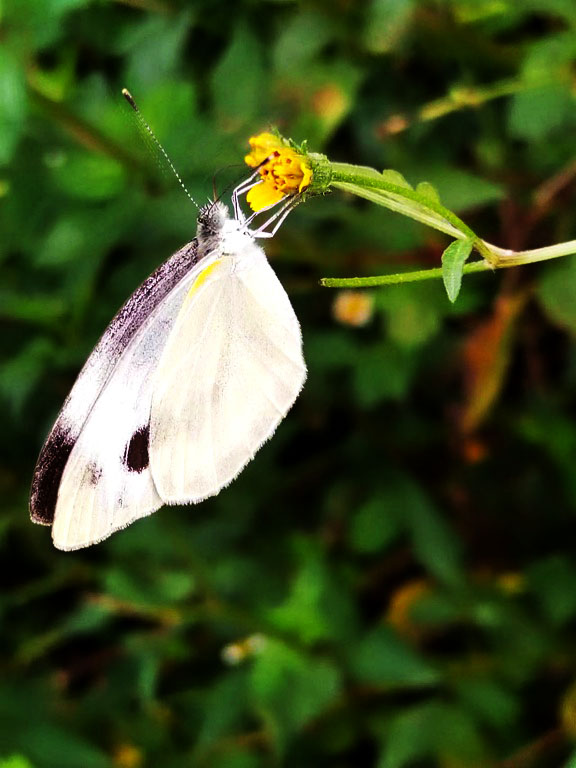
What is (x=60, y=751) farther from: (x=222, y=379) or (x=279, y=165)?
(x=279, y=165)

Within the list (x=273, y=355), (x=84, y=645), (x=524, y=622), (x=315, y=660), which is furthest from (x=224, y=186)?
(x=84, y=645)

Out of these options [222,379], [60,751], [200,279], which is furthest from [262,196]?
[60,751]

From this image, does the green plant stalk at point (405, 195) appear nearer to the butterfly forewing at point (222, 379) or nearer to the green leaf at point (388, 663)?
the butterfly forewing at point (222, 379)

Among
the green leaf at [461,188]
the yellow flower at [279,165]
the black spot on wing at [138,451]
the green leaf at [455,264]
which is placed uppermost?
the green leaf at [461,188]

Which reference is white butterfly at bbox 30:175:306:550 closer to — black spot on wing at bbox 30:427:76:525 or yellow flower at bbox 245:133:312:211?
black spot on wing at bbox 30:427:76:525

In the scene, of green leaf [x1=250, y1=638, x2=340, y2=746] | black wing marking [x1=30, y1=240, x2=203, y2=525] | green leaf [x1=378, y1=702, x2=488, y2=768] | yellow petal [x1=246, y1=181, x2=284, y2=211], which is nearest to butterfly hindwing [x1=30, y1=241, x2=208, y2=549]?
black wing marking [x1=30, y1=240, x2=203, y2=525]

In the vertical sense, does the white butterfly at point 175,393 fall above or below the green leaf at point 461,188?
below

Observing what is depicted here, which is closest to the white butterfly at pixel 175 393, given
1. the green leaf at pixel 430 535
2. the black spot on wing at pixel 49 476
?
the black spot on wing at pixel 49 476
